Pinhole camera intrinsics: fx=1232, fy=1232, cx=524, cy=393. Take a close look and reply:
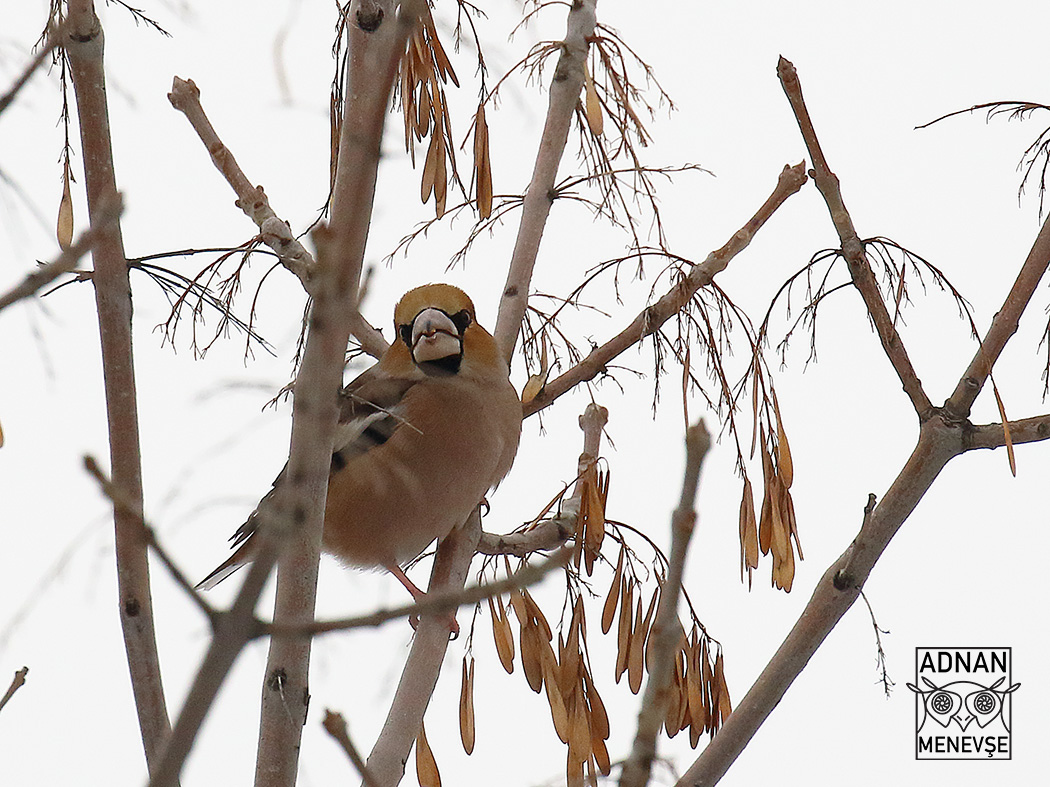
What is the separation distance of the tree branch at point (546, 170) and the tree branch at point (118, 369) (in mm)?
644

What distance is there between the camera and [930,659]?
1.81 m

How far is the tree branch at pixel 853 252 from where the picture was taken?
3.54 ft

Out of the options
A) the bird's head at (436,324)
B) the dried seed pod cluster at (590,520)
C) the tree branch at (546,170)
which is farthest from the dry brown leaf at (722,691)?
the bird's head at (436,324)

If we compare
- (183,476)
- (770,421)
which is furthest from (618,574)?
(183,476)

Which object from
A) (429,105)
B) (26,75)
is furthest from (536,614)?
(26,75)

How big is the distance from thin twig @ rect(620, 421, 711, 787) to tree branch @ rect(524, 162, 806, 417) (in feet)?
3.08

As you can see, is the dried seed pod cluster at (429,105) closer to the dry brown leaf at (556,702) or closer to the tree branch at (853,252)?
the tree branch at (853,252)

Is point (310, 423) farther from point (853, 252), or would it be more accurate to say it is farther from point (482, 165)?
point (482, 165)

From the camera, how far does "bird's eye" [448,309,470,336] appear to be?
71.8 inches

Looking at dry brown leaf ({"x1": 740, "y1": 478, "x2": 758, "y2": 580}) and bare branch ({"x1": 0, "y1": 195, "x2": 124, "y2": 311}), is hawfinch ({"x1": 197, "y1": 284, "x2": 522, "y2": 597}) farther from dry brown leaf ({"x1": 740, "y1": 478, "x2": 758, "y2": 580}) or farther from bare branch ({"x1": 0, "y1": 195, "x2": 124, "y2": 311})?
bare branch ({"x1": 0, "y1": 195, "x2": 124, "y2": 311})

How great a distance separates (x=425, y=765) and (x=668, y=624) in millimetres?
1008

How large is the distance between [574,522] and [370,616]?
1008 mm

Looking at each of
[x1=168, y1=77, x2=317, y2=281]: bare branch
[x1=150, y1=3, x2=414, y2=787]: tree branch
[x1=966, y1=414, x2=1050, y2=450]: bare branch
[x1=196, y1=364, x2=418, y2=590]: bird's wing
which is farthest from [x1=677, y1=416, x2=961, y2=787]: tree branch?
[x1=196, y1=364, x2=418, y2=590]: bird's wing

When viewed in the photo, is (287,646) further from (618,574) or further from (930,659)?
(930,659)
